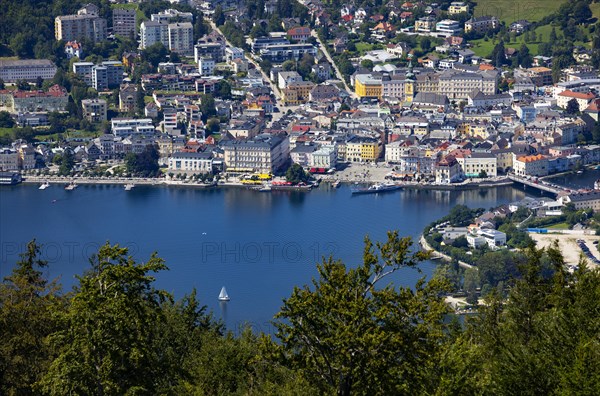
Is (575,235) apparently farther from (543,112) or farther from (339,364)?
(339,364)

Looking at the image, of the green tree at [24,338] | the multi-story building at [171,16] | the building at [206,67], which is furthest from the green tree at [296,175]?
the green tree at [24,338]

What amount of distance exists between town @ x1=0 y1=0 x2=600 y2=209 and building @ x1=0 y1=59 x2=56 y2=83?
0.02m

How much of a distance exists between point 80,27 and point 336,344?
18491 mm

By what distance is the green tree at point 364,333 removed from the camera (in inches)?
167

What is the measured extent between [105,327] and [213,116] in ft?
46.1

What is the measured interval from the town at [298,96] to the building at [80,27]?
0.02 meters

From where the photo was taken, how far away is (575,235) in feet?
43.2

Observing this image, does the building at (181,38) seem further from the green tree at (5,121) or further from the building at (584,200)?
the building at (584,200)

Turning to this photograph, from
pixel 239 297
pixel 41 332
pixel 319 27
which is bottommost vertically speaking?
pixel 239 297

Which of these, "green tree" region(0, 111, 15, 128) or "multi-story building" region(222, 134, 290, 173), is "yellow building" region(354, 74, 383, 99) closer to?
"multi-story building" region(222, 134, 290, 173)

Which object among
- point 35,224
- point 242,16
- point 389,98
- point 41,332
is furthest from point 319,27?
point 41,332

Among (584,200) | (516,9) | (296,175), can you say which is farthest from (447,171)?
(516,9)

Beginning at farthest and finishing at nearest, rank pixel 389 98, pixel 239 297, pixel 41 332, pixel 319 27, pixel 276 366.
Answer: pixel 319 27 < pixel 389 98 < pixel 239 297 < pixel 41 332 < pixel 276 366

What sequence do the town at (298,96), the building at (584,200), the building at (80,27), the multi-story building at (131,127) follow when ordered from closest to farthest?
the building at (584,200)
the town at (298,96)
the multi-story building at (131,127)
the building at (80,27)
